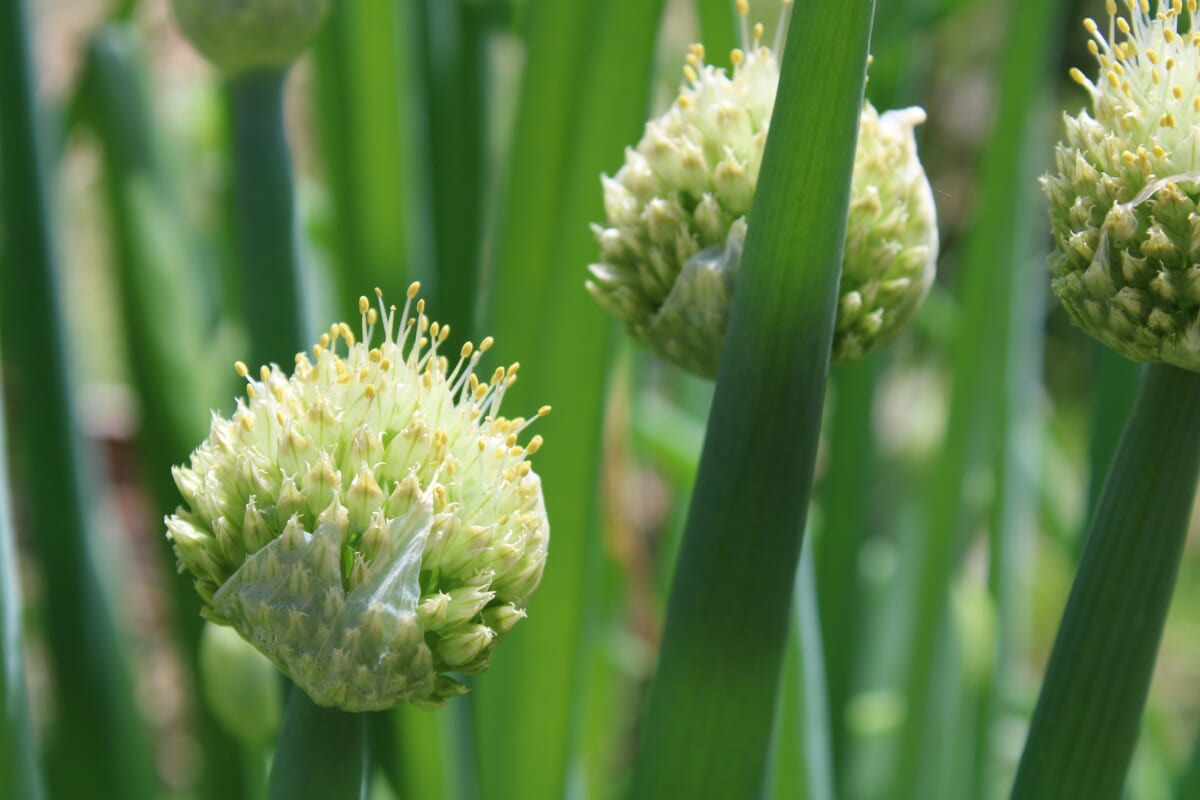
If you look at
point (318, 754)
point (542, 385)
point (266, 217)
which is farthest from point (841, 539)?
point (318, 754)

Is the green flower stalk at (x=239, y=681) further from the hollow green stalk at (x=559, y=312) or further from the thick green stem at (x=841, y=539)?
the thick green stem at (x=841, y=539)

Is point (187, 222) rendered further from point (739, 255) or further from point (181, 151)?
point (739, 255)

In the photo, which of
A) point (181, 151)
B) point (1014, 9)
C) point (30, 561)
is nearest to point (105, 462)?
point (30, 561)

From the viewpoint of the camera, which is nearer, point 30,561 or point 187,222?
point 187,222

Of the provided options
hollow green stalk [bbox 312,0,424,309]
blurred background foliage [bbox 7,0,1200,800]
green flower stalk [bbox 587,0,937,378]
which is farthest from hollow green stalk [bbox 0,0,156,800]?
green flower stalk [bbox 587,0,937,378]

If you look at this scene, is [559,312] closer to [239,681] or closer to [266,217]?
Result: [266,217]

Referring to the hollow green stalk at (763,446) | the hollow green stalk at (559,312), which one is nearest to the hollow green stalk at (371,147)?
the hollow green stalk at (559,312)

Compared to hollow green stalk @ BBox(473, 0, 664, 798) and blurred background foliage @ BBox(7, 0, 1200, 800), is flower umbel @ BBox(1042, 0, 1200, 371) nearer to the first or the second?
blurred background foliage @ BBox(7, 0, 1200, 800)
